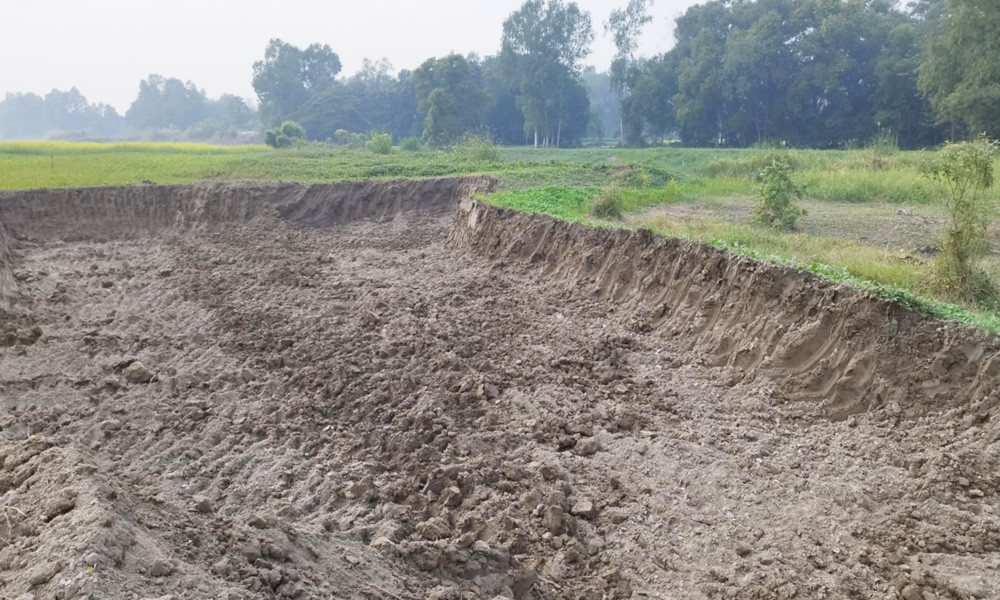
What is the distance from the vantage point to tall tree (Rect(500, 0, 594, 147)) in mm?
59906

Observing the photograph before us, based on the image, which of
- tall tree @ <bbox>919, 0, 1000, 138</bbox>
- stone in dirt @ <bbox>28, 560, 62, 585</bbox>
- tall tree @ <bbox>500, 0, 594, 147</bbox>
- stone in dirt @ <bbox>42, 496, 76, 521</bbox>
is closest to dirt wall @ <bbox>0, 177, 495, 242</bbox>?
stone in dirt @ <bbox>42, 496, 76, 521</bbox>

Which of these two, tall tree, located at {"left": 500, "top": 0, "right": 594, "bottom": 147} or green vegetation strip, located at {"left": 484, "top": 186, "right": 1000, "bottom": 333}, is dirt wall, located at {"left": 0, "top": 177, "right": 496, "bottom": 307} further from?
tall tree, located at {"left": 500, "top": 0, "right": 594, "bottom": 147}

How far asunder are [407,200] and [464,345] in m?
13.5

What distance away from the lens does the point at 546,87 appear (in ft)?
197

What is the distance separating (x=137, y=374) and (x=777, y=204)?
11581mm

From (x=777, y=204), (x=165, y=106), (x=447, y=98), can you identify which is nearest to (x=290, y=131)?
(x=447, y=98)

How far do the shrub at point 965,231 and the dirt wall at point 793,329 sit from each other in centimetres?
185

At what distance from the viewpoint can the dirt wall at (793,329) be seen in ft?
22.3

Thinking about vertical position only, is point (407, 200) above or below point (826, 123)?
below

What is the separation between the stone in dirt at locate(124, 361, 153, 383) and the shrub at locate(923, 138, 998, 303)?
9941 millimetres

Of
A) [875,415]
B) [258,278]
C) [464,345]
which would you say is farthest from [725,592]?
[258,278]

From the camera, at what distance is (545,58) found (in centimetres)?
6075

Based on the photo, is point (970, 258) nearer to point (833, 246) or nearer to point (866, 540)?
point (833, 246)

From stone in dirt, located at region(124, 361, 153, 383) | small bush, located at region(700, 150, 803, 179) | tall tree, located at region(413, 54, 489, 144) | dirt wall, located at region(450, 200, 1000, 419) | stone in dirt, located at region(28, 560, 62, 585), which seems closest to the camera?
stone in dirt, located at region(28, 560, 62, 585)
